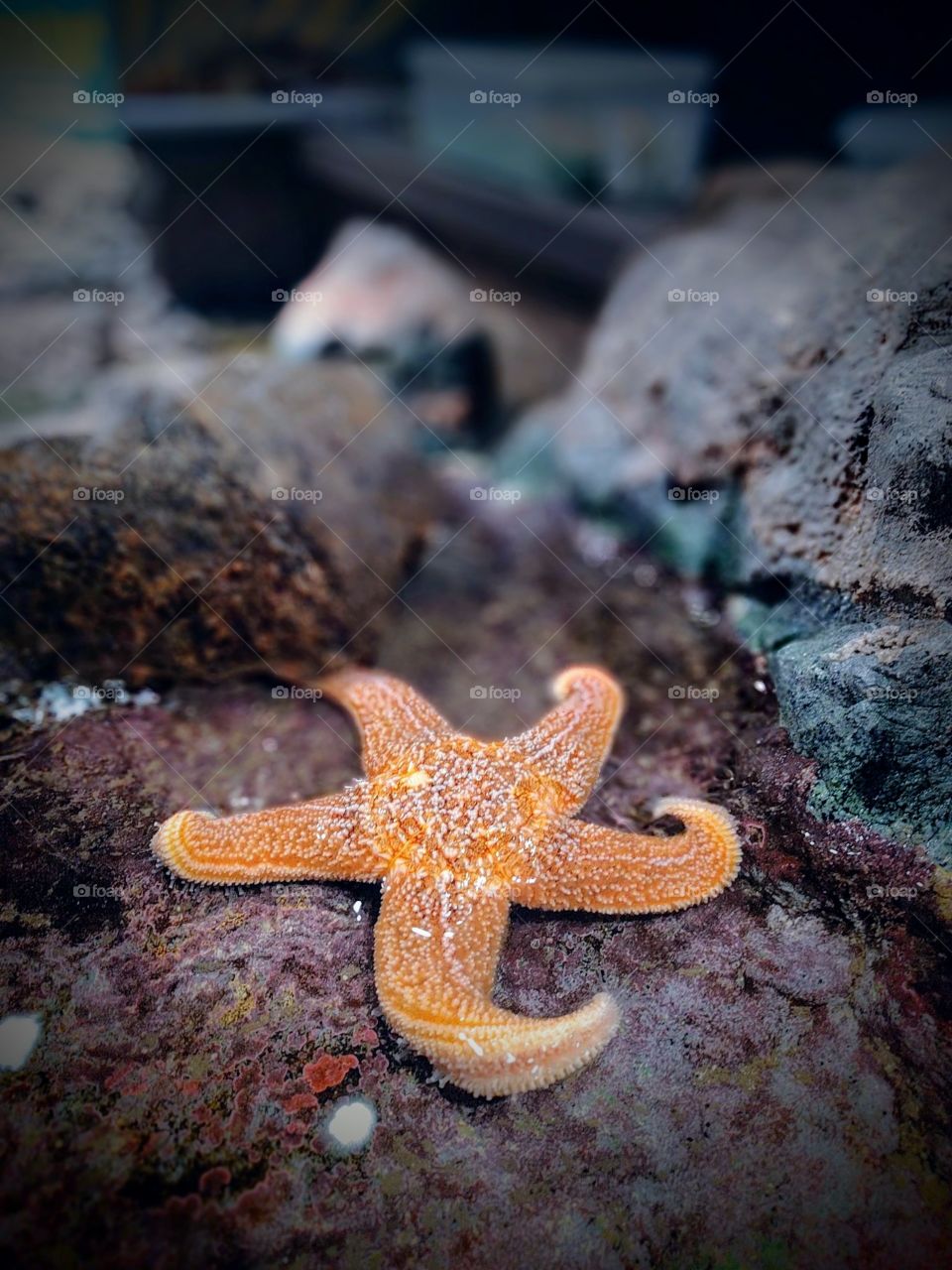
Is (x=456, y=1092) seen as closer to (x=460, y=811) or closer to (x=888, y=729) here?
(x=460, y=811)

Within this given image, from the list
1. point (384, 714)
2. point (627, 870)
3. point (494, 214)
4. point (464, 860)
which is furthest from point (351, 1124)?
point (494, 214)

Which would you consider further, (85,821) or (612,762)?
(612,762)

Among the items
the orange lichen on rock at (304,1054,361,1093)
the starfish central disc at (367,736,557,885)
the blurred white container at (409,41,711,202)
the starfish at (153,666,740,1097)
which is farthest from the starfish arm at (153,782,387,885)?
the blurred white container at (409,41,711,202)

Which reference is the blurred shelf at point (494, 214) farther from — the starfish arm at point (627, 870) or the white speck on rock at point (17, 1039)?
the white speck on rock at point (17, 1039)

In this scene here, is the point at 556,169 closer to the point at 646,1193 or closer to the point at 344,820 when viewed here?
the point at 344,820

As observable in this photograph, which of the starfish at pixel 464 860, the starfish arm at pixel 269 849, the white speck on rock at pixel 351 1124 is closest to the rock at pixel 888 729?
the starfish at pixel 464 860

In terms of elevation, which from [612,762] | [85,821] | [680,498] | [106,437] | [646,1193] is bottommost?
[85,821]

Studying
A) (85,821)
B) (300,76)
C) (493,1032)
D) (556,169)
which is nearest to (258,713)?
(85,821)
